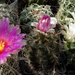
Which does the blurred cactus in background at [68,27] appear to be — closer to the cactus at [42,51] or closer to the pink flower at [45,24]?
the cactus at [42,51]

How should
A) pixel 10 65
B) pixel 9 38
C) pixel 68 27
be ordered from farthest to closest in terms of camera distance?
pixel 68 27, pixel 10 65, pixel 9 38

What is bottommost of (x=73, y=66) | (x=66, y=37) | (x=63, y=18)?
(x=73, y=66)

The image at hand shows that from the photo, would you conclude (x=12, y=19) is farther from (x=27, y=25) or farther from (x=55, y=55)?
(x=55, y=55)

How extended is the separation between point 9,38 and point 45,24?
20cm

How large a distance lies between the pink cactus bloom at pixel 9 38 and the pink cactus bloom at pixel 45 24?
5.6 inches

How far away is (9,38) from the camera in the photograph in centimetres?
97

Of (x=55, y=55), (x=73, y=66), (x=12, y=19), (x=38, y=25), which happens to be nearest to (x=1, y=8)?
(x=12, y=19)

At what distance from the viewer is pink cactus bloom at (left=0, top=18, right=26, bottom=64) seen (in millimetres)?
888

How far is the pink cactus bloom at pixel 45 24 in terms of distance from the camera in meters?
1.03

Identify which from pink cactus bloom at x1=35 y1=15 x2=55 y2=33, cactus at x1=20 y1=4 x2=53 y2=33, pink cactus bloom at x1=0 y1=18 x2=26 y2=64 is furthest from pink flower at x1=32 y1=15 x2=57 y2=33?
cactus at x1=20 y1=4 x2=53 y2=33

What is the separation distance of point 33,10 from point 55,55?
1.21 feet

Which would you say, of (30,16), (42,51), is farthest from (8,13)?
(42,51)

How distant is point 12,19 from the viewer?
1.30 metres

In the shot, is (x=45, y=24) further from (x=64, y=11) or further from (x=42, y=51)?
(x=64, y=11)
